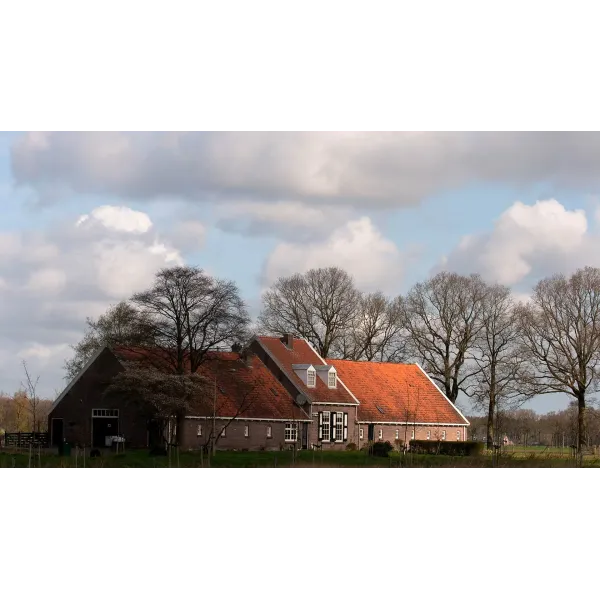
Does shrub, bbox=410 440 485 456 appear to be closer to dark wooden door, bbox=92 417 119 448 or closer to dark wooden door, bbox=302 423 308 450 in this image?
dark wooden door, bbox=302 423 308 450

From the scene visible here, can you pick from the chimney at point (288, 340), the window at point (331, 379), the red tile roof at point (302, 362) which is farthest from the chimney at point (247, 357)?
the window at point (331, 379)

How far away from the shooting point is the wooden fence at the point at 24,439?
44.8 m

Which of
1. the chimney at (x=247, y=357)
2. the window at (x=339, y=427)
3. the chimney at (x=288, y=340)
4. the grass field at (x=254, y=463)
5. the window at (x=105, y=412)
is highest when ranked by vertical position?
the chimney at (x=288, y=340)

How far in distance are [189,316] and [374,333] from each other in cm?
1811

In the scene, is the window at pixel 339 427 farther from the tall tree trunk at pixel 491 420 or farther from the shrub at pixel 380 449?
the tall tree trunk at pixel 491 420

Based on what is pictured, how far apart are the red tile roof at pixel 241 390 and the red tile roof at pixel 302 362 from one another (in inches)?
32.2

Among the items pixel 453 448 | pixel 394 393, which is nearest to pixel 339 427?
pixel 394 393

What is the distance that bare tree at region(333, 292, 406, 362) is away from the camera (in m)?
58.9

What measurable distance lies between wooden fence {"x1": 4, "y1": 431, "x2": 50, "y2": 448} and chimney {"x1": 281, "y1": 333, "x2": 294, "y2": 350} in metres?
13.1

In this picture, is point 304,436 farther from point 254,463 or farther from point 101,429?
point 254,463

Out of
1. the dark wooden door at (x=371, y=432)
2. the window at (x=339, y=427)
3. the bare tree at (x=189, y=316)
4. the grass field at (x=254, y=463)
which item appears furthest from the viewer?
the dark wooden door at (x=371, y=432)

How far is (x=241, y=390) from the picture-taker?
47.8 meters
